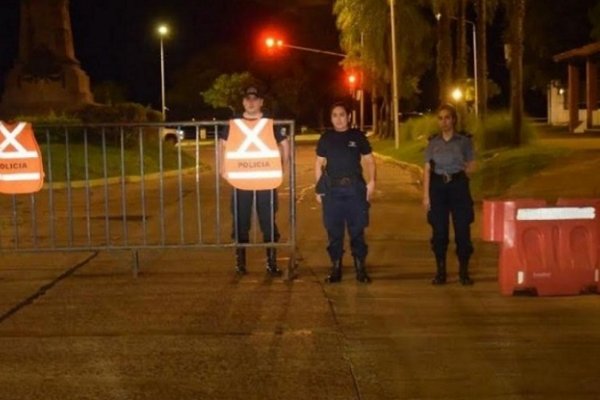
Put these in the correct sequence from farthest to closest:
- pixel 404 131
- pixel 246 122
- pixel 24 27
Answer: pixel 404 131
pixel 24 27
pixel 246 122

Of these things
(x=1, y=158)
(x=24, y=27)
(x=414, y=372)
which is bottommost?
(x=414, y=372)

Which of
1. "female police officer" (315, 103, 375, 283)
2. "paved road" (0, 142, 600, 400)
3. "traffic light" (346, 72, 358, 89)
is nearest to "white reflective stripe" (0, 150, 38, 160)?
"paved road" (0, 142, 600, 400)

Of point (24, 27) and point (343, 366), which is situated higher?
point (24, 27)

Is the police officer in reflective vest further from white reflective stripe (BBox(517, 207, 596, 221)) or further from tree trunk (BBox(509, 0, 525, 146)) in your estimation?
tree trunk (BBox(509, 0, 525, 146))

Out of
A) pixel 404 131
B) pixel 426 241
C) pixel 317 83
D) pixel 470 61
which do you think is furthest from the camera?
pixel 317 83

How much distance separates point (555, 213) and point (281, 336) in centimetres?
274

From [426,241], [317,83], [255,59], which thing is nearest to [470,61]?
[317,83]

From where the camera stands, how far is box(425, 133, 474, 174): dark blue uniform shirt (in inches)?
414

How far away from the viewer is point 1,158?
11391 millimetres

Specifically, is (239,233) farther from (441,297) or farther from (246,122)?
(441,297)

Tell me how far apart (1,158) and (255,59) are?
8565cm

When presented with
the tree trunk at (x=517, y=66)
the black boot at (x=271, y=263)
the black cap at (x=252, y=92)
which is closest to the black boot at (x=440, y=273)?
the black boot at (x=271, y=263)

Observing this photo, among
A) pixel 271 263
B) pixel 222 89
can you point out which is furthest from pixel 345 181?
pixel 222 89

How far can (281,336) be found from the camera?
337 inches
